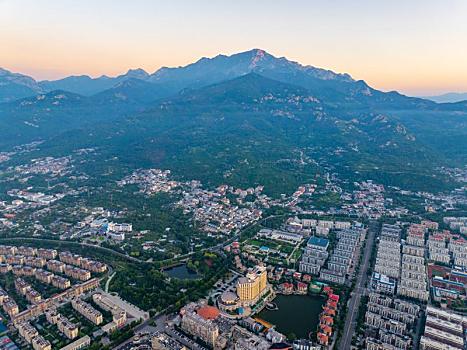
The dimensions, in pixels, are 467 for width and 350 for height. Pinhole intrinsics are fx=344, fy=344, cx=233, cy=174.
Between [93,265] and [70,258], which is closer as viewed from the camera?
[93,265]

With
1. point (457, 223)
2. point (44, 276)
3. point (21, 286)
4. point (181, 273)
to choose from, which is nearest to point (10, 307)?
point (21, 286)

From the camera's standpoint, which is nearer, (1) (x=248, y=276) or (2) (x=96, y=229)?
(1) (x=248, y=276)

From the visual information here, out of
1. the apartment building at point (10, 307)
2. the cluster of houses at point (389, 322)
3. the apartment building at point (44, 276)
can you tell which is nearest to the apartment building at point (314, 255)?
the cluster of houses at point (389, 322)

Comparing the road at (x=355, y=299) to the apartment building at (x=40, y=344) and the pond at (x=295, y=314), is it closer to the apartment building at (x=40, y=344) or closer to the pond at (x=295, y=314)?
the pond at (x=295, y=314)

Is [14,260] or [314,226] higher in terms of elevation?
[314,226]

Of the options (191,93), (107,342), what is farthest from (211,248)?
(191,93)

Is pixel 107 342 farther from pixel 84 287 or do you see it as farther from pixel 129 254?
pixel 129 254

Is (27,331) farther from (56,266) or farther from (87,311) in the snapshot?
(56,266)
